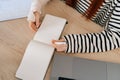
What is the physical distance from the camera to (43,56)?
68 centimetres

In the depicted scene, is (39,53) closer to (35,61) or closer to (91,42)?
(35,61)

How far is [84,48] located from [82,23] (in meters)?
0.12

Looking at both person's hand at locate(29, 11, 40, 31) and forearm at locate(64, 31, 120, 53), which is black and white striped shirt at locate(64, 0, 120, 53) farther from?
person's hand at locate(29, 11, 40, 31)

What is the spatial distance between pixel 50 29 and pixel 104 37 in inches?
Result: 7.9

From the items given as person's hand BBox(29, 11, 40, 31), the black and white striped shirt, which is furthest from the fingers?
the black and white striped shirt

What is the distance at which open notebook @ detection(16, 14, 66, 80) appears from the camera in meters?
0.66

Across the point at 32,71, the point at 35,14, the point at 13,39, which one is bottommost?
the point at 32,71

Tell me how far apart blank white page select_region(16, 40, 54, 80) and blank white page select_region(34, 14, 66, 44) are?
34mm

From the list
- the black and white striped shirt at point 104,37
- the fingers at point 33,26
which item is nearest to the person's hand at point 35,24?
the fingers at point 33,26

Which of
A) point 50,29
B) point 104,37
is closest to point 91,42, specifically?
point 104,37

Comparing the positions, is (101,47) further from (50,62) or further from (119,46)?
(50,62)

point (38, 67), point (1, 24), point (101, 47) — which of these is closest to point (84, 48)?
point (101, 47)

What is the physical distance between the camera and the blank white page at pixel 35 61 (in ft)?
2.15

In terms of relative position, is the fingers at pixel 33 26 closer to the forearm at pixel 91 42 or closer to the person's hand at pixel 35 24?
the person's hand at pixel 35 24
